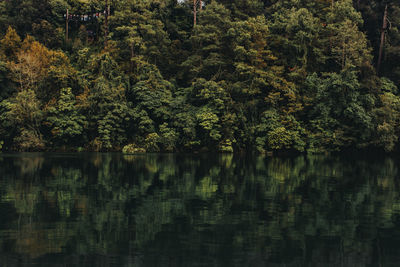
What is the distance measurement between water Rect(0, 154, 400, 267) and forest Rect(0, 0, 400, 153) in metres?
30.0

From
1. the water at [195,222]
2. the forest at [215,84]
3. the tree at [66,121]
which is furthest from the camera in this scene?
the forest at [215,84]

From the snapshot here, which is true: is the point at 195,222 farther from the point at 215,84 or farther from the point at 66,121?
the point at 215,84

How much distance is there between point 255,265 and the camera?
35.1 ft

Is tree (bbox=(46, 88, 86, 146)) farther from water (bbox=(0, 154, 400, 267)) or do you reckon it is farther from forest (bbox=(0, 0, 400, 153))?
water (bbox=(0, 154, 400, 267))

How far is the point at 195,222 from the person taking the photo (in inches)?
601

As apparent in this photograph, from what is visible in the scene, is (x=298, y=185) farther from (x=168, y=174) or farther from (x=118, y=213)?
(x=118, y=213)

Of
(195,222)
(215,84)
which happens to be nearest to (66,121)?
(215,84)

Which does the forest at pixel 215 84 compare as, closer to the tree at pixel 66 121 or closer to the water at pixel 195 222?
the tree at pixel 66 121

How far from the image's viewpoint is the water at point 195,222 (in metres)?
11.4

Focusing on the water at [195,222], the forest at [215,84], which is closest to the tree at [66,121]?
the forest at [215,84]

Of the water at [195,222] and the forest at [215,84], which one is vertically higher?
the forest at [215,84]

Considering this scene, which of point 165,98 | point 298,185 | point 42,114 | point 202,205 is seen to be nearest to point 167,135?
Answer: point 165,98

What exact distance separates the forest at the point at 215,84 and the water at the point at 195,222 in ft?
98.4

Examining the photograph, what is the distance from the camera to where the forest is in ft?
186
